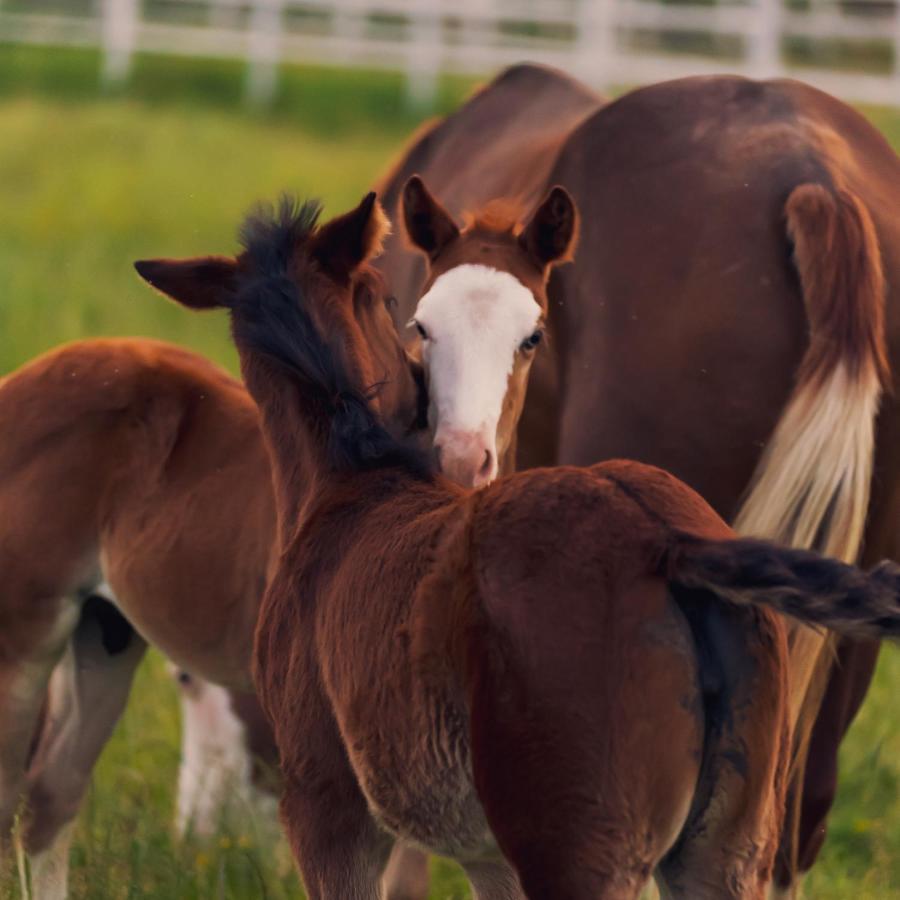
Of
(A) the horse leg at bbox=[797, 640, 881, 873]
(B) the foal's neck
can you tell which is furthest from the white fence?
(B) the foal's neck

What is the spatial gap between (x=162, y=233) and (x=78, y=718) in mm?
8388

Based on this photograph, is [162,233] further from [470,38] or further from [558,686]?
[558,686]

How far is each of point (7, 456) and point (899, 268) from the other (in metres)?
2.08

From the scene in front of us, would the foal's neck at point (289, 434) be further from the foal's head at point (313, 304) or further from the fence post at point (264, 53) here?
the fence post at point (264, 53)

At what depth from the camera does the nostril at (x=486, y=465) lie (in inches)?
Result: 137

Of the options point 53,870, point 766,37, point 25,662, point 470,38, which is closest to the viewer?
point 25,662

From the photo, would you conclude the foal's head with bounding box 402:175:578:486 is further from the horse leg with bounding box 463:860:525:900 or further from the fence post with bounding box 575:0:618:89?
the fence post with bounding box 575:0:618:89

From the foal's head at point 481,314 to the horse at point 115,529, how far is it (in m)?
0.67

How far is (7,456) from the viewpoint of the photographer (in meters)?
4.23

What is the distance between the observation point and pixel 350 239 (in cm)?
361

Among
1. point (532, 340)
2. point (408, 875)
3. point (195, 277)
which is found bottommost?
point (408, 875)

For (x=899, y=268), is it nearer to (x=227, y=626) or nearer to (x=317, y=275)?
(x=317, y=275)

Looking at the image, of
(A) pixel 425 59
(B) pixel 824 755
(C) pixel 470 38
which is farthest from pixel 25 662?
(C) pixel 470 38

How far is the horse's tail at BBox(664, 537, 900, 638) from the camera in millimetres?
2398
